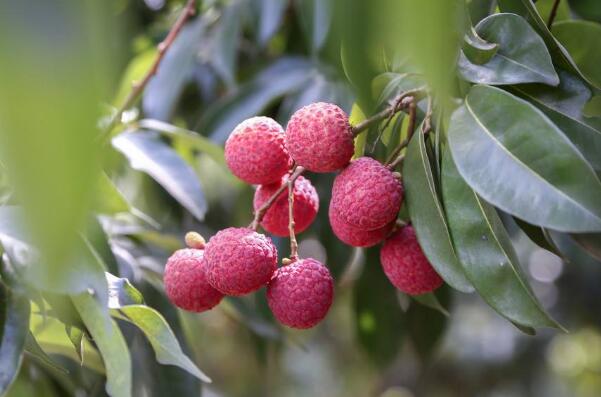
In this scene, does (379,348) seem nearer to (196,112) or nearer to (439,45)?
(196,112)

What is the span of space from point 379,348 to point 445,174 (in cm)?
86

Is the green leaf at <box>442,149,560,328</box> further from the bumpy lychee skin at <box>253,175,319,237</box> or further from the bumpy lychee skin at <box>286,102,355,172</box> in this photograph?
the bumpy lychee skin at <box>253,175,319,237</box>

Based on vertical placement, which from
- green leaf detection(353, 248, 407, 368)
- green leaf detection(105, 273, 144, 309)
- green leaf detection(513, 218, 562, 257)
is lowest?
green leaf detection(353, 248, 407, 368)

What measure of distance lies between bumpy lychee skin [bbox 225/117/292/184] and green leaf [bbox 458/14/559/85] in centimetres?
22

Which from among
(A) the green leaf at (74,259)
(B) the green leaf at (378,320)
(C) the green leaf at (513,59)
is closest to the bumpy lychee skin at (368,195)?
(C) the green leaf at (513,59)

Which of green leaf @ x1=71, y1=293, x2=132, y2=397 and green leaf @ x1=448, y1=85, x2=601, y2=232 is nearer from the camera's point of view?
green leaf @ x1=448, y1=85, x2=601, y2=232

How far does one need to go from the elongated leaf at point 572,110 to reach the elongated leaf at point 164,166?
561 millimetres

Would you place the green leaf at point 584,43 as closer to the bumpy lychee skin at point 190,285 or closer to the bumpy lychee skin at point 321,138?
the bumpy lychee skin at point 321,138

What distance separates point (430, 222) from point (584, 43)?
25cm

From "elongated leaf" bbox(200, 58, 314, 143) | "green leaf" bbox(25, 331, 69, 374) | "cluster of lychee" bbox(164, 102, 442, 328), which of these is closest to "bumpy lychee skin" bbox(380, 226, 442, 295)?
"cluster of lychee" bbox(164, 102, 442, 328)

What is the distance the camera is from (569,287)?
7.35 feet

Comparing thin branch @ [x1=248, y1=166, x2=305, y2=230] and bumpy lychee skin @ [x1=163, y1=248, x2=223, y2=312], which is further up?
thin branch @ [x1=248, y1=166, x2=305, y2=230]

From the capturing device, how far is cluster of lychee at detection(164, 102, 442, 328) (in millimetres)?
709

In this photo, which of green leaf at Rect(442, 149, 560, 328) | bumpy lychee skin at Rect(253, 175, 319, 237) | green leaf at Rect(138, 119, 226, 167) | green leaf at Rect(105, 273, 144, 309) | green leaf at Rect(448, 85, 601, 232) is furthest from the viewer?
green leaf at Rect(138, 119, 226, 167)
